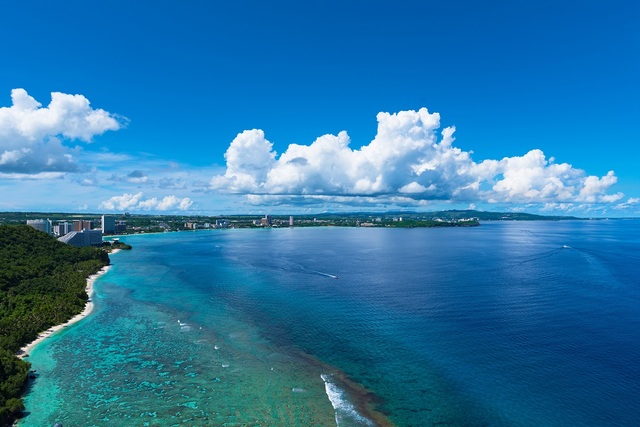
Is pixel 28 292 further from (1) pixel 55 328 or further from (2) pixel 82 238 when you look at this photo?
(2) pixel 82 238

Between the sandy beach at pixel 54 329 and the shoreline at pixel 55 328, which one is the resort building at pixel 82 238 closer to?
the shoreline at pixel 55 328

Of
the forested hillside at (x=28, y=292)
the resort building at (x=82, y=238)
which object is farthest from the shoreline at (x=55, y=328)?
the resort building at (x=82, y=238)

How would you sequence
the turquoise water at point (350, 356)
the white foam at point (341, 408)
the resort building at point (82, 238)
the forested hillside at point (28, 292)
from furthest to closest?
the resort building at point (82, 238)
the forested hillside at point (28, 292)
the turquoise water at point (350, 356)
the white foam at point (341, 408)

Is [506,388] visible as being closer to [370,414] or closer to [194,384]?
[370,414]

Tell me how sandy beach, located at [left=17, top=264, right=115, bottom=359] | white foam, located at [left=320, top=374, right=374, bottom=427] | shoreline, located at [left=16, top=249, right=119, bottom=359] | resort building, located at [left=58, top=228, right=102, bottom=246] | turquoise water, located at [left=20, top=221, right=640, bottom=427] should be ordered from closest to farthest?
white foam, located at [left=320, top=374, right=374, bottom=427] → turquoise water, located at [left=20, top=221, right=640, bottom=427] → shoreline, located at [left=16, top=249, right=119, bottom=359] → sandy beach, located at [left=17, top=264, right=115, bottom=359] → resort building, located at [left=58, top=228, right=102, bottom=246]

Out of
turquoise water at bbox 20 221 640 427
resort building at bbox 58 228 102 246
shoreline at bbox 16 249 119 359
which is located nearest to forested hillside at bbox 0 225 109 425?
shoreline at bbox 16 249 119 359

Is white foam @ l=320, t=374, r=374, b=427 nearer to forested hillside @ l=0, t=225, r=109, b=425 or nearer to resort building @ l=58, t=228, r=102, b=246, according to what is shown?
forested hillside @ l=0, t=225, r=109, b=425
